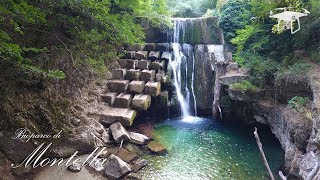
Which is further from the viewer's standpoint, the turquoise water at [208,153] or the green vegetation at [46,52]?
the turquoise water at [208,153]

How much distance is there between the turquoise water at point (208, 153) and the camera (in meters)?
6.63

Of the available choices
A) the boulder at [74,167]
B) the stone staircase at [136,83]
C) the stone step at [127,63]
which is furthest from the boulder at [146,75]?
the boulder at [74,167]

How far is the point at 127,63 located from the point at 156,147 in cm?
420

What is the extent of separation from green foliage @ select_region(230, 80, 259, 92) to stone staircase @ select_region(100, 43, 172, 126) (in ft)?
9.60

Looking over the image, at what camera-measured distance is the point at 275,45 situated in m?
8.86

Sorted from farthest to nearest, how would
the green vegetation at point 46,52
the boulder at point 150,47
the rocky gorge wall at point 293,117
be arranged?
1. the boulder at point 150,47
2. the rocky gorge wall at point 293,117
3. the green vegetation at point 46,52

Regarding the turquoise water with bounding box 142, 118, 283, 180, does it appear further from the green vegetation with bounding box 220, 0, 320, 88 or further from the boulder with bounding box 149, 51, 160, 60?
the boulder with bounding box 149, 51, 160, 60

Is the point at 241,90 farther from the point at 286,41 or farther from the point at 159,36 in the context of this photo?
the point at 159,36

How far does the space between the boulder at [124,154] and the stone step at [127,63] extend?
4046mm

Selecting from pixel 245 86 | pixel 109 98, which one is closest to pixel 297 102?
→ pixel 245 86

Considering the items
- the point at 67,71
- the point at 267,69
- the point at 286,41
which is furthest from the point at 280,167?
the point at 67,71

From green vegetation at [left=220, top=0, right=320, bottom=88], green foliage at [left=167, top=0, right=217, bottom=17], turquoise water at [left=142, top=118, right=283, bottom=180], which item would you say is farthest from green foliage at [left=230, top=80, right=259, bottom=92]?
green foliage at [left=167, top=0, right=217, bottom=17]

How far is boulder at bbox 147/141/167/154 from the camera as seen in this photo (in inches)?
302

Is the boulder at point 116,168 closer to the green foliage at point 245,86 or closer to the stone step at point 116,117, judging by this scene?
the stone step at point 116,117
